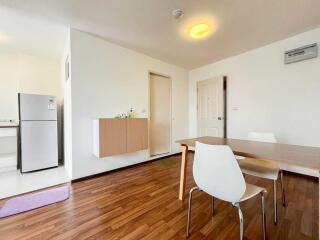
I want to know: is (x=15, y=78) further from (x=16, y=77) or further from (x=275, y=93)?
(x=275, y=93)

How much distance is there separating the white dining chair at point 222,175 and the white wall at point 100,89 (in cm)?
206

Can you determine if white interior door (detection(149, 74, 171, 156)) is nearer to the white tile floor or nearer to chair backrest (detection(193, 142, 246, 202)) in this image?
the white tile floor

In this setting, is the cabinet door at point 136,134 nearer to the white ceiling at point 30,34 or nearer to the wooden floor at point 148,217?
the wooden floor at point 148,217

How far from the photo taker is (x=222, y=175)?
1063mm

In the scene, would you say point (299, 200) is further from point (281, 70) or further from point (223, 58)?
point (223, 58)

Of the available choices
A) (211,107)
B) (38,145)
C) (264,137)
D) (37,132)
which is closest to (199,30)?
(264,137)

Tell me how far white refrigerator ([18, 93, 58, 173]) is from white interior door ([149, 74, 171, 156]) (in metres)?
2.06

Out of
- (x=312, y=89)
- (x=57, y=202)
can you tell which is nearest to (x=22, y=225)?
(x=57, y=202)

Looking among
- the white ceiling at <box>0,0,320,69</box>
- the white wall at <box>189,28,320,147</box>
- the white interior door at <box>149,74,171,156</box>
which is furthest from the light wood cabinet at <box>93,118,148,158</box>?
the white wall at <box>189,28,320,147</box>

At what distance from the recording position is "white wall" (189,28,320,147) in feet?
8.18

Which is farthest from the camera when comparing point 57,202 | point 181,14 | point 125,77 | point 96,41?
point 125,77

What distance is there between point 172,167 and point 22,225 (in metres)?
2.31

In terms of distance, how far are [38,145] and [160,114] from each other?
2.62 m

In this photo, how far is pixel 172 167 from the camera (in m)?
3.12
